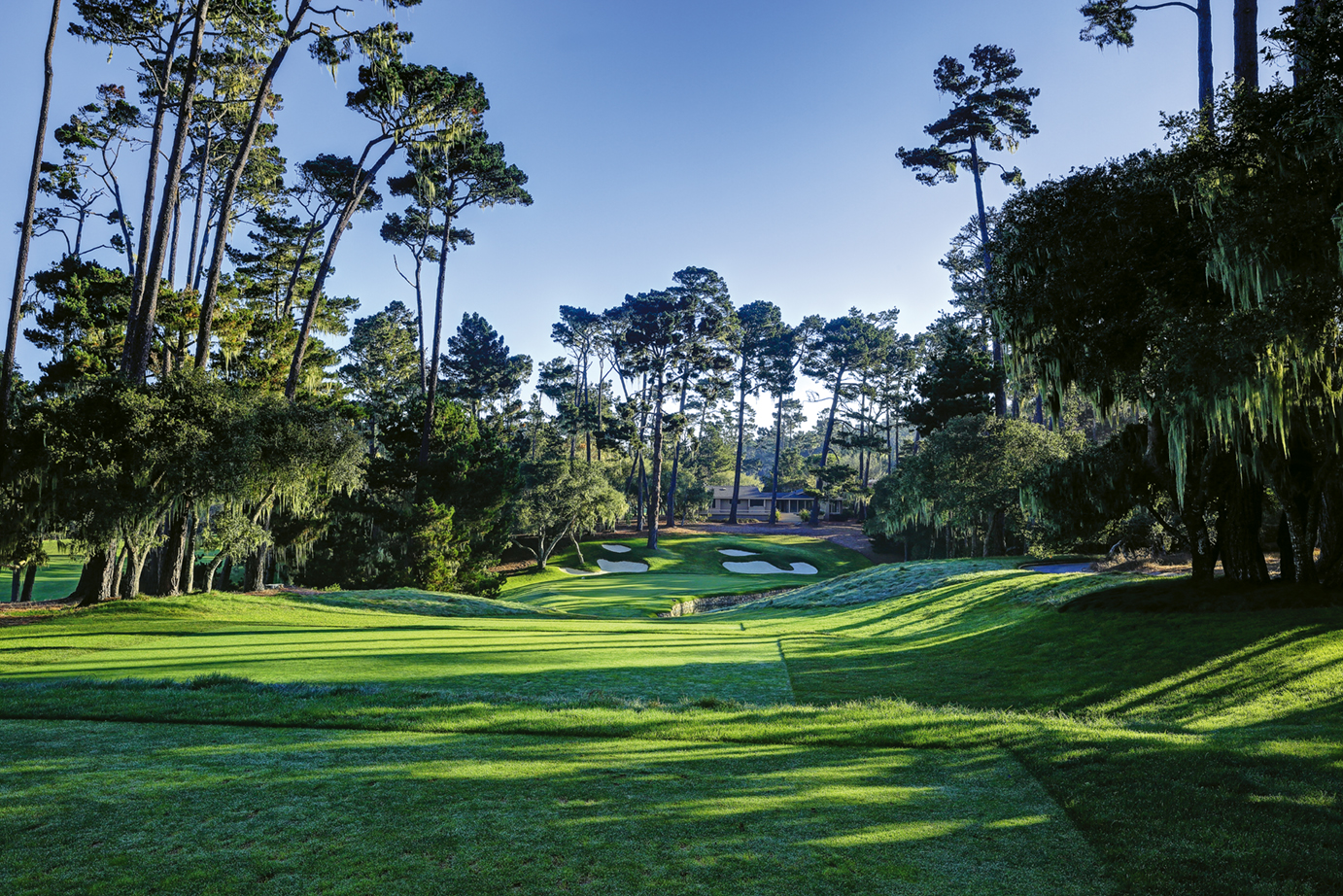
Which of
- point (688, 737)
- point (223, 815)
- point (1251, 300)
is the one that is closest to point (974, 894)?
point (688, 737)

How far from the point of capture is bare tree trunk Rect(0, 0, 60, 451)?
16766 millimetres

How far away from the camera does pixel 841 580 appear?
3191 cm

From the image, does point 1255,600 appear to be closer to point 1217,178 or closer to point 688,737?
point 1217,178

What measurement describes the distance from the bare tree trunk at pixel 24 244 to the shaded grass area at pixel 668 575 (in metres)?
18.9

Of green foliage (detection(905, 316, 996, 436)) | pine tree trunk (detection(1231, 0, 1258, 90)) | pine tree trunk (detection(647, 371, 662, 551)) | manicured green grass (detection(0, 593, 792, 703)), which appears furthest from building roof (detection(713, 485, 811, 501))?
pine tree trunk (detection(1231, 0, 1258, 90))

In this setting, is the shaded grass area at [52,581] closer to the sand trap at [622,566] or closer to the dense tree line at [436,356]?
the dense tree line at [436,356]

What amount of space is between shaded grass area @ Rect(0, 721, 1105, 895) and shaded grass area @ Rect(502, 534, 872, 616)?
23271mm

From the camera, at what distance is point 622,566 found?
167ft

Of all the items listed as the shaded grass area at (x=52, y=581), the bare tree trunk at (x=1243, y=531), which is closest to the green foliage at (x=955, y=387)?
the bare tree trunk at (x=1243, y=531)

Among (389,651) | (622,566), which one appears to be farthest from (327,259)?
(622,566)

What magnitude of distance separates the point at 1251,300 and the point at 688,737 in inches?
390

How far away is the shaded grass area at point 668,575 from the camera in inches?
1300

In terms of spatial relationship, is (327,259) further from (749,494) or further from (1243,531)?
(749,494)

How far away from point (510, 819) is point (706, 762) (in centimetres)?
206
